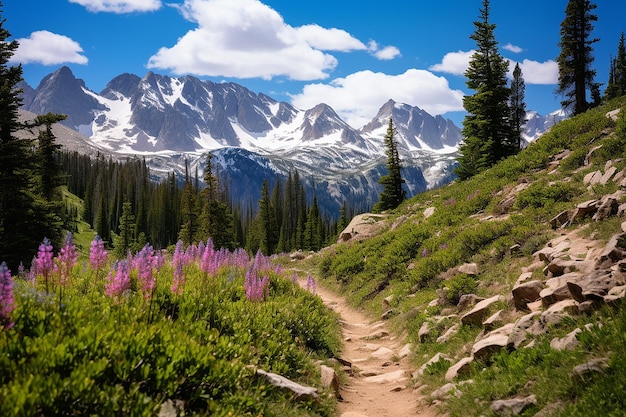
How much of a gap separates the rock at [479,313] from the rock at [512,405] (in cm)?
354

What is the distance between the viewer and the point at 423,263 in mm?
14344

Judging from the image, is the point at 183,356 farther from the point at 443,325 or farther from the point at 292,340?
the point at 443,325

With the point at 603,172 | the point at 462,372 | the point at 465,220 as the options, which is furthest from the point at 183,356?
the point at 465,220

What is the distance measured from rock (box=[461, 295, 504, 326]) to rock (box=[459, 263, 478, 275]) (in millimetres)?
2533

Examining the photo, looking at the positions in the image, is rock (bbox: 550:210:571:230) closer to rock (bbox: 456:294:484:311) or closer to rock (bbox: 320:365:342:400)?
rock (bbox: 456:294:484:311)

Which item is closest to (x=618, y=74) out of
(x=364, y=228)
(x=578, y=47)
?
(x=578, y=47)

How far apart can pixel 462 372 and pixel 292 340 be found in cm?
359

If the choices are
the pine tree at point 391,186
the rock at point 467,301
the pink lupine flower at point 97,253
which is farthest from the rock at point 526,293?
the pine tree at point 391,186

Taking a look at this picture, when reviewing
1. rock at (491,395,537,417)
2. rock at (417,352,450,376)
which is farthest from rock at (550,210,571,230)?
rock at (491,395,537,417)

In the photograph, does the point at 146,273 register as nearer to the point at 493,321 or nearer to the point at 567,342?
the point at 567,342

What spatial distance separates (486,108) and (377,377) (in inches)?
1110

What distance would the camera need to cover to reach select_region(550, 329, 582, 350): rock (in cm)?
543

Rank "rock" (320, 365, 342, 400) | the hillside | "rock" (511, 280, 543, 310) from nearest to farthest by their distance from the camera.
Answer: the hillside → "rock" (320, 365, 342, 400) → "rock" (511, 280, 543, 310)

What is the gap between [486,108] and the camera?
31312 mm
